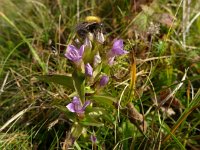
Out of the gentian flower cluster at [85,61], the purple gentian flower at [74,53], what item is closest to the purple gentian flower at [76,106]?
the gentian flower cluster at [85,61]

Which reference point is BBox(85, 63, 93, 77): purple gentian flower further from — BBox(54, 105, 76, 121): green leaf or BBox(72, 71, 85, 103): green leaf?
BBox(54, 105, 76, 121): green leaf

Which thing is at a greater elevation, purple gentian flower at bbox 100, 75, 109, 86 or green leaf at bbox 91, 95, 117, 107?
purple gentian flower at bbox 100, 75, 109, 86

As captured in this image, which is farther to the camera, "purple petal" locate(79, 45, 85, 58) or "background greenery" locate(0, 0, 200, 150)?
"background greenery" locate(0, 0, 200, 150)

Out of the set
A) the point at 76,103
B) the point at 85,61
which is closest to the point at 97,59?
the point at 85,61

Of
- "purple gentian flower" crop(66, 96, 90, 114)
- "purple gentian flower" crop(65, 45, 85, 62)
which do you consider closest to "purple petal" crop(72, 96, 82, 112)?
"purple gentian flower" crop(66, 96, 90, 114)

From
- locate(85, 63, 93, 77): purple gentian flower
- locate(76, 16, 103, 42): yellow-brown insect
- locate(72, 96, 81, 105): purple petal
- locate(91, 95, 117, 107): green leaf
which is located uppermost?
locate(76, 16, 103, 42): yellow-brown insect

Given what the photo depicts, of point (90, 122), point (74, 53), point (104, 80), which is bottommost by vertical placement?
point (90, 122)

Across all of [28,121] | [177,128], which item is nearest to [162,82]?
[177,128]

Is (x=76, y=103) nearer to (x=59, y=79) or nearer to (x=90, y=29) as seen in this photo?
(x=59, y=79)

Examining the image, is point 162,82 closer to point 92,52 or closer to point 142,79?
point 142,79

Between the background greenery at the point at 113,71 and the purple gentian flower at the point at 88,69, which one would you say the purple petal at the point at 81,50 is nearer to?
the purple gentian flower at the point at 88,69
